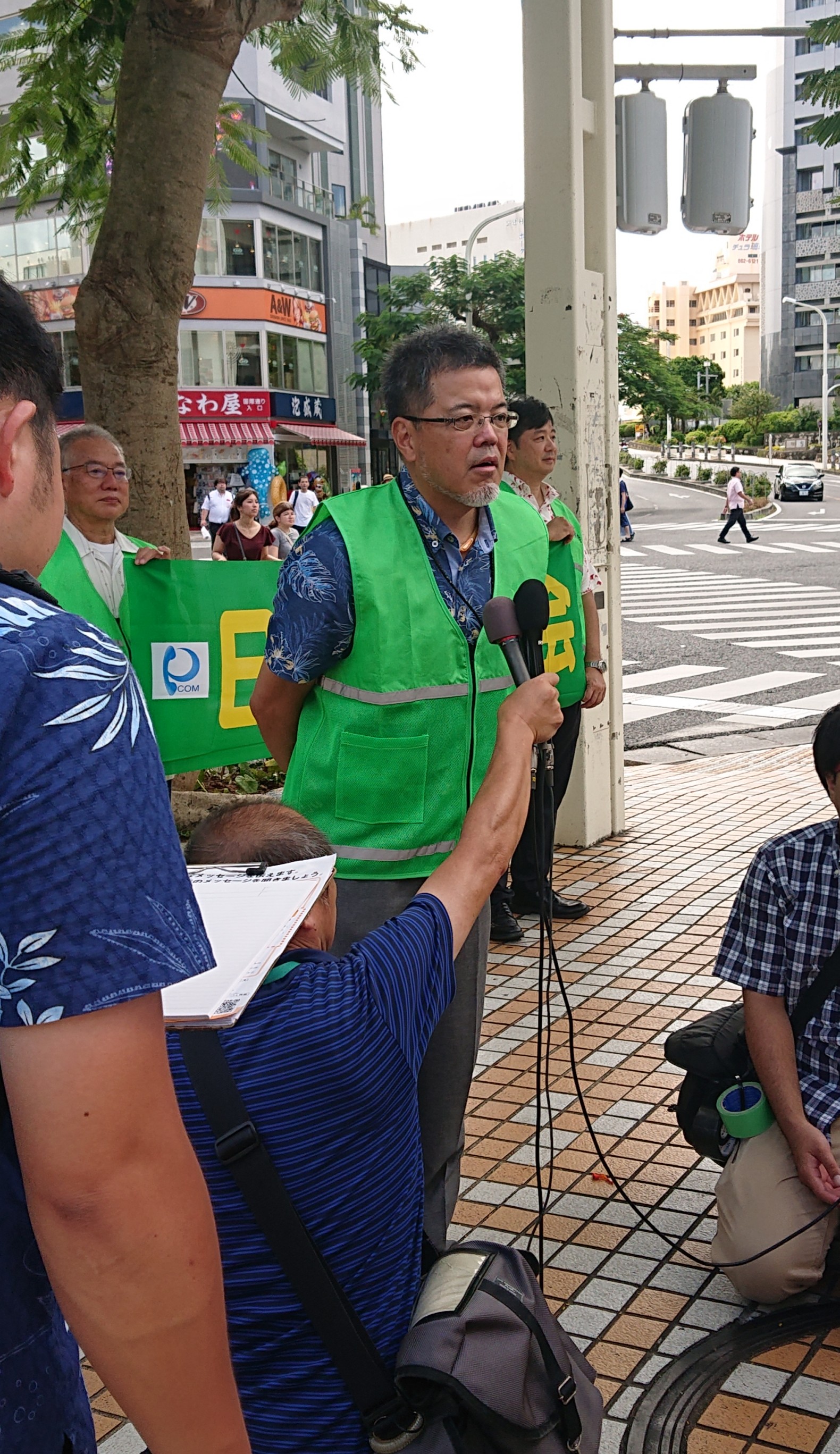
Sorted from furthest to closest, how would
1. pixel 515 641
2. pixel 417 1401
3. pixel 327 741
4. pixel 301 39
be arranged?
pixel 301 39, pixel 327 741, pixel 515 641, pixel 417 1401

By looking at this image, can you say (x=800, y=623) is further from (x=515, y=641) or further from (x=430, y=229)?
(x=430, y=229)

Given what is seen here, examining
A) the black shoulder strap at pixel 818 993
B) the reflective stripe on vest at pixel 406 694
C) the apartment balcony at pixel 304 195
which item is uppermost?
the apartment balcony at pixel 304 195

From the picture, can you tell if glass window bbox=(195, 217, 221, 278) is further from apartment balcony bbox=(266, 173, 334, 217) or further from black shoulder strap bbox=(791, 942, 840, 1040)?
black shoulder strap bbox=(791, 942, 840, 1040)

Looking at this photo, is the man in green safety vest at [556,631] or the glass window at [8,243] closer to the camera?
the man in green safety vest at [556,631]

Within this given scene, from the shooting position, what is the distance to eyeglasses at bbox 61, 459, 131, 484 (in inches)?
199

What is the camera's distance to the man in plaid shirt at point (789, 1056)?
112 inches

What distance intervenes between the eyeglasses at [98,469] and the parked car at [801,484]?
4379 cm

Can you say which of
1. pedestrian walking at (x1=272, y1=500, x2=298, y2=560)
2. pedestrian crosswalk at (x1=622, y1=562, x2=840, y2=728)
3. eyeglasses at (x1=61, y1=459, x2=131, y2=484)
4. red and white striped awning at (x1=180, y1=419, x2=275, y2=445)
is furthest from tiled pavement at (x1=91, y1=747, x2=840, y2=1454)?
red and white striped awning at (x1=180, y1=419, x2=275, y2=445)

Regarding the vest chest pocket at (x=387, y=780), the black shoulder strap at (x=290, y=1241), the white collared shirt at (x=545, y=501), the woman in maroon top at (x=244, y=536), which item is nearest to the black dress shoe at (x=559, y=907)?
the white collared shirt at (x=545, y=501)

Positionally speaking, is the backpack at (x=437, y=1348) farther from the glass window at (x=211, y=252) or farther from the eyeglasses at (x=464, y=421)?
the glass window at (x=211, y=252)

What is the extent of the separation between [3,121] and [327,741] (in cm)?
730

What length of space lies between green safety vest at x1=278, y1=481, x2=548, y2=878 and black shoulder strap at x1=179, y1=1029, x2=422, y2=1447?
1239 millimetres

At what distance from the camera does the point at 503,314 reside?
3180 centimetres

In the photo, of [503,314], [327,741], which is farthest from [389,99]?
[503,314]
